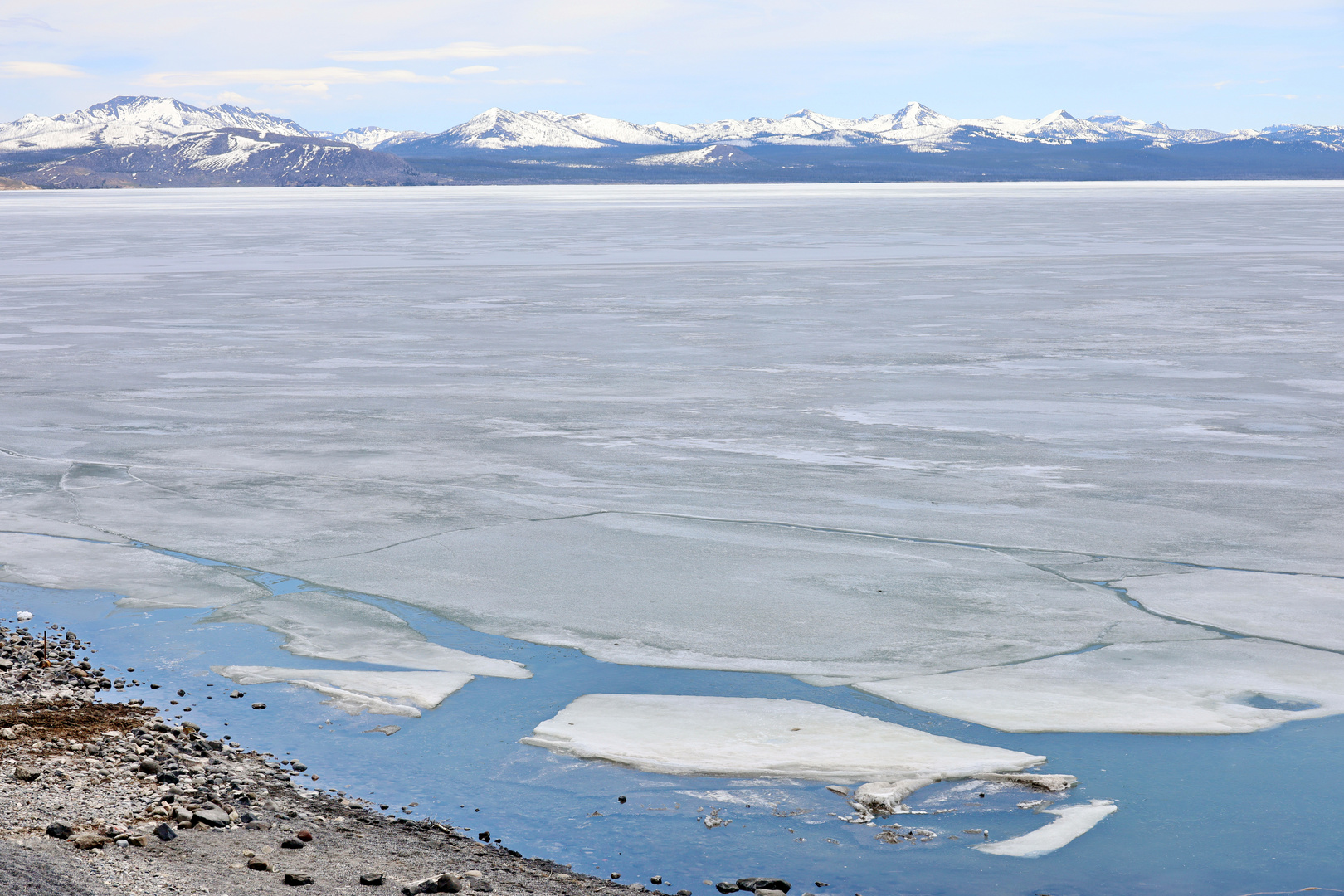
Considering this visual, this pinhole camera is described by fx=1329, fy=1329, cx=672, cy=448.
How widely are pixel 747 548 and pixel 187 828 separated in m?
3.59

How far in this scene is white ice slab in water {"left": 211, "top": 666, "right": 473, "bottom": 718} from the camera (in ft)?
16.4

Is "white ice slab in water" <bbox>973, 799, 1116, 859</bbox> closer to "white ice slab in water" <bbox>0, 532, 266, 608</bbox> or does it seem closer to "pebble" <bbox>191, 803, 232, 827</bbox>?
"pebble" <bbox>191, 803, 232, 827</bbox>

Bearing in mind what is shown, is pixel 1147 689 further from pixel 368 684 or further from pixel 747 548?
pixel 368 684

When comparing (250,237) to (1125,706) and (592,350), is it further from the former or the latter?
(1125,706)

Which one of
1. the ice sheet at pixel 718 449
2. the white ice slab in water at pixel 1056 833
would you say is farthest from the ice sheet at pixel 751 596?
the white ice slab in water at pixel 1056 833

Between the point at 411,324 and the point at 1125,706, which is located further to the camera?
the point at 411,324

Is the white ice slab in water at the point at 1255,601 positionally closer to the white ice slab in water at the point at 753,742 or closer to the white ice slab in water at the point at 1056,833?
the white ice slab in water at the point at 753,742

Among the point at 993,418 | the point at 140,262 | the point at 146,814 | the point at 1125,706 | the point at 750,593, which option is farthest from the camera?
the point at 140,262

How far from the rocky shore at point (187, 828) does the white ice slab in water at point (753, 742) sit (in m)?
0.77

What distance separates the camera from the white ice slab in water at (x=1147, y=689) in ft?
15.5

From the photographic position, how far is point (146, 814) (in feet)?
12.6

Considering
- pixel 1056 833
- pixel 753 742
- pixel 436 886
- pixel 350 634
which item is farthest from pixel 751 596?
pixel 436 886

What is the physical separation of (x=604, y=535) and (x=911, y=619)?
197cm

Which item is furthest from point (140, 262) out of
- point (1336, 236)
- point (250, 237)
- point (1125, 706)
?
point (1336, 236)
